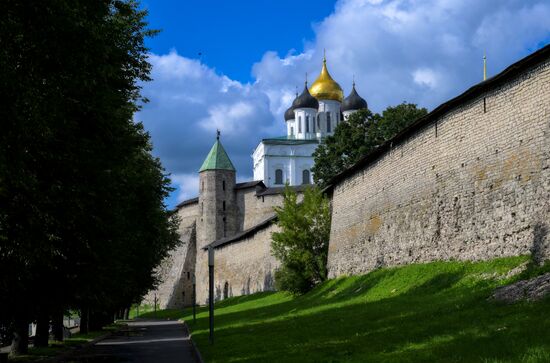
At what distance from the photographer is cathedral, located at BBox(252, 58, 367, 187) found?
96.8m

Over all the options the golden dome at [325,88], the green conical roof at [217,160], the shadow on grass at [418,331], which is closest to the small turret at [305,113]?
the golden dome at [325,88]

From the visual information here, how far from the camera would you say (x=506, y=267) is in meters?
17.8

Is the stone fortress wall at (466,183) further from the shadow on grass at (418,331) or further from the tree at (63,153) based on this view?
the tree at (63,153)

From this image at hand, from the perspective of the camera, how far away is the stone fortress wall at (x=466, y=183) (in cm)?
1827

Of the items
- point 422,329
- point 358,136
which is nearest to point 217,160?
point 358,136

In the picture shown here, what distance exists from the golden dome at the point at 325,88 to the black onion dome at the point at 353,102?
10.8ft

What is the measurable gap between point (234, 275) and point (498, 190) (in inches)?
1852

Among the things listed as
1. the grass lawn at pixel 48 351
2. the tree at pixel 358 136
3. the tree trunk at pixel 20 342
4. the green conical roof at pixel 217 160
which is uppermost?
the green conical roof at pixel 217 160

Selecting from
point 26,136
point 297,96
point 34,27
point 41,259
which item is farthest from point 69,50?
point 297,96

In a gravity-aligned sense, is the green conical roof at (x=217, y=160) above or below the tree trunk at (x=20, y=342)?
above

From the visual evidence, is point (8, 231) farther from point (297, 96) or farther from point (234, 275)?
point (297, 96)

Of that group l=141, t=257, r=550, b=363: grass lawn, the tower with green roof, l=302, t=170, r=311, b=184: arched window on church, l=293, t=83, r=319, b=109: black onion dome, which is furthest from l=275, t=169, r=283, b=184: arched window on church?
l=141, t=257, r=550, b=363: grass lawn

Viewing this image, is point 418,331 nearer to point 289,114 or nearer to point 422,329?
point 422,329

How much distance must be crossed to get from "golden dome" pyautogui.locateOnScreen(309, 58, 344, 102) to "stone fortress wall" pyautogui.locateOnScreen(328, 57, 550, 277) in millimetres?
64954
